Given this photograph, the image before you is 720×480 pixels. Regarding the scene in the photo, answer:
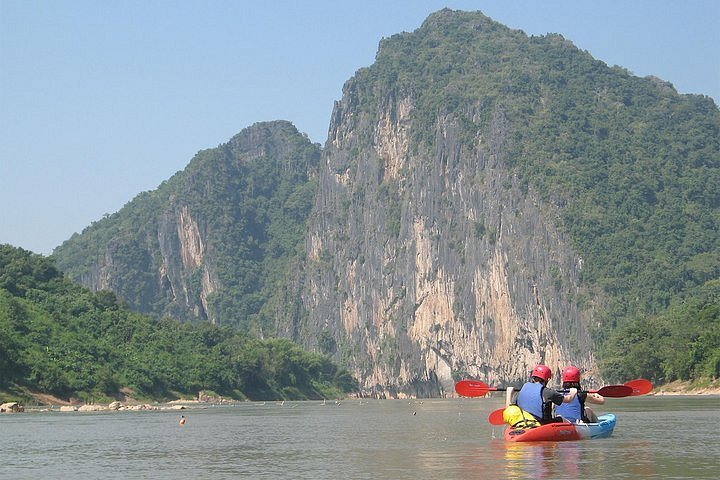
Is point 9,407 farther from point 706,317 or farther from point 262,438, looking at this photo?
point 706,317

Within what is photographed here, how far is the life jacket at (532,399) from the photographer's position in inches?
1300

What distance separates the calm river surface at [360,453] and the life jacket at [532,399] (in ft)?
3.00

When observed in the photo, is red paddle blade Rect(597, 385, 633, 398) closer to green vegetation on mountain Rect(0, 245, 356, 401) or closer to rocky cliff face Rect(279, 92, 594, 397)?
green vegetation on mountain Rect(0, 245, 356, 401)

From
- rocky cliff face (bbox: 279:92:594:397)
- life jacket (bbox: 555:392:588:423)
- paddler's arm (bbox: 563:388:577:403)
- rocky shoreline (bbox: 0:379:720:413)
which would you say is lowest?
life jacket (bbox: 555:392:588:423)

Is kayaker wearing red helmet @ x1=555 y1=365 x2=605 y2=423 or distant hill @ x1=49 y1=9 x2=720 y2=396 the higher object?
distant hill @ x1=49 y1=9 x2=720 y2=396

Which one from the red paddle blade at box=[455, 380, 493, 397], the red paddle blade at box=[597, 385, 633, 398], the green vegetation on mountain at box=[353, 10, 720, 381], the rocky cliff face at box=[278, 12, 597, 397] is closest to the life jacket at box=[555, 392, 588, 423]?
the red paddle blade at box=[597, 385, 633, 398]

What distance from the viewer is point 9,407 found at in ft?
248

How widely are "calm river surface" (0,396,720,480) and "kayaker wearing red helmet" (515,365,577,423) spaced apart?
85 cm

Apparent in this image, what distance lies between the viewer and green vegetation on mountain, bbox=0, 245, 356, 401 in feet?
→ 294

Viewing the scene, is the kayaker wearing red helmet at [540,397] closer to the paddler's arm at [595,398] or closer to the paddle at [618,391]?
the paddler's arm at [595,398]

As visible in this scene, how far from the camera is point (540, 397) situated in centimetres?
3322

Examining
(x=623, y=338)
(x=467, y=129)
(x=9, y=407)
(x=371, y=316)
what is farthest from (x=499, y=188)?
(x=9, y=407)

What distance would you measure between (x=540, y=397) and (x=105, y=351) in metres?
73.4

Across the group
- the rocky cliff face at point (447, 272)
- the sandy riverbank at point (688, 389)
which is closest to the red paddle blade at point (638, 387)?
the sandy riverbank at point (688, 389)
